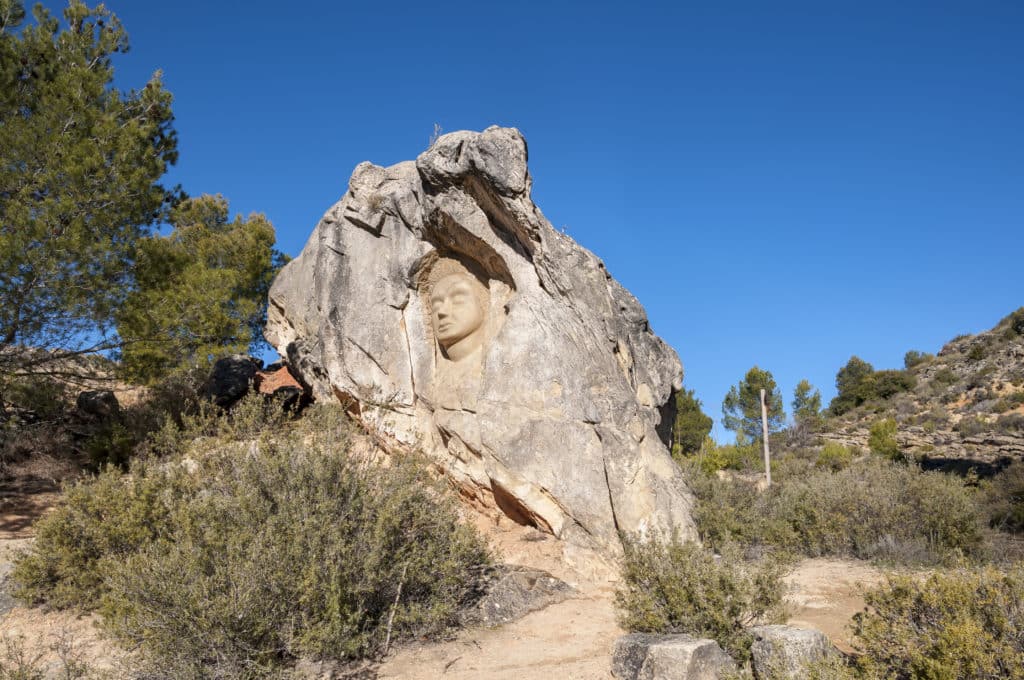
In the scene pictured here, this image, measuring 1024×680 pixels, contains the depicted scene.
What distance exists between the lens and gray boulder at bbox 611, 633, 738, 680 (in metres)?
4.89

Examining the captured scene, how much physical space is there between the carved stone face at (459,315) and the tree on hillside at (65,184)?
4.50m

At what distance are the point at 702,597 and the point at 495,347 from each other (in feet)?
16.4

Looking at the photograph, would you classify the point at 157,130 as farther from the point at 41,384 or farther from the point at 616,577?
the point at 616,577

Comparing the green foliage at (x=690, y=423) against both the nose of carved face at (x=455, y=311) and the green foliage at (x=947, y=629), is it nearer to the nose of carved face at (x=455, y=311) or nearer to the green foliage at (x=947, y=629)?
the nose of carved face at (x=455, y=311)

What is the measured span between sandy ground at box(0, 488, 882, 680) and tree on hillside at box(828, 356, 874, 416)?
26.3m

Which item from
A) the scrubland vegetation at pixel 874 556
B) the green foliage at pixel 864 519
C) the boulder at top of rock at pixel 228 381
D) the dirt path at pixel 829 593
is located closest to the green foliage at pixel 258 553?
the scrubland vegetation at pixel 874 556

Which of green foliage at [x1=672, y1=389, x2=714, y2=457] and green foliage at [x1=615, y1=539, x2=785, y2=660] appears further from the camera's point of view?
green foliage at [x1=672, y1=389, x2=714, y2=457]

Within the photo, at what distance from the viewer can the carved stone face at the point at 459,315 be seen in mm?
10531

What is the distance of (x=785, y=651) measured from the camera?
15.5 ft

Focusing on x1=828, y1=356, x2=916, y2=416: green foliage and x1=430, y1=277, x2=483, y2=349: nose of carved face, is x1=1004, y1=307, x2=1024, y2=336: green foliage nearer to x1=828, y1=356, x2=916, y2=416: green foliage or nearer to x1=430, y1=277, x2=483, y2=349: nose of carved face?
x1=828, y1=356, x2=916, y2=416: green foliage

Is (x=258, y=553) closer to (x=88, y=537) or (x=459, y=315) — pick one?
(x=88, y=537)

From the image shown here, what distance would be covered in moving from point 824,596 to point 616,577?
7.74 ft

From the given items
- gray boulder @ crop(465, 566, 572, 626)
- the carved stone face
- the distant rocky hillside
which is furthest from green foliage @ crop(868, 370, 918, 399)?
gray boulder @ crop(465, 566, 572, 626)

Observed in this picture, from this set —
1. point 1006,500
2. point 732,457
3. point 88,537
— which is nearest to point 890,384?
point 732,457
